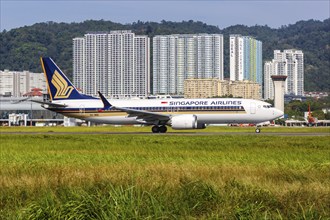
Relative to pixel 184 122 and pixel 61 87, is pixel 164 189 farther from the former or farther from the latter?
pixel 61 87

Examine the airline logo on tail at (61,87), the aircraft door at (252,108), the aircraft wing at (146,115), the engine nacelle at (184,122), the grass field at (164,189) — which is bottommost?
the grass field at (164,189)

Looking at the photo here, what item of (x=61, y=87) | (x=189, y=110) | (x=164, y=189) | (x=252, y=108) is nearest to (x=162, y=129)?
(x=189, y=110)

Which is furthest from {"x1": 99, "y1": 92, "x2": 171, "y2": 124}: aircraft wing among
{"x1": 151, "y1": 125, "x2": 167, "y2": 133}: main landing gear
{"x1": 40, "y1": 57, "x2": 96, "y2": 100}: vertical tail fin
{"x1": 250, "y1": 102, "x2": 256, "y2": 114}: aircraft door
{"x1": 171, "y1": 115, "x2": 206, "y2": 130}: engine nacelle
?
{"x1": 250, "y1": 102, "x2": 256, "y2": 114}: aircraft door

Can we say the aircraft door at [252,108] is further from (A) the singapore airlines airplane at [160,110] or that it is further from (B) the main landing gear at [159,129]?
(B) the main landing gear at [159,129]

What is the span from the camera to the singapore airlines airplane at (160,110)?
218 ft

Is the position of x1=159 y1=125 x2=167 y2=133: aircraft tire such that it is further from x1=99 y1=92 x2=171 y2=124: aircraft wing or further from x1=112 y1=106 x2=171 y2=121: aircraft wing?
x1=112 y1=106 x2=171 y2=121: aircraft wing

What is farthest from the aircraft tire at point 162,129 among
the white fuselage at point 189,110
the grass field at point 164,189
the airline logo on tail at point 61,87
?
the grass field at point 164,189

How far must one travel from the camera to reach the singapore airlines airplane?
218 feet

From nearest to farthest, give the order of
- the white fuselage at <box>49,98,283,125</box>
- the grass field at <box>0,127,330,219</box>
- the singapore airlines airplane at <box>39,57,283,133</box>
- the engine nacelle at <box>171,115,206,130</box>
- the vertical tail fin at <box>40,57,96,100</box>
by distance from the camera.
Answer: the grass field at <box>0,127,330,219</box> < the engine nacelle at <box>171,115,206,130</box> < the singapore airlines airplane at <box>39,57,283,133</box> < the white fuselage at <box>49,98,283,125</box> < the vertical tail fin at <box>40,57,96,100</box>

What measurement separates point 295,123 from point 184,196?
170m

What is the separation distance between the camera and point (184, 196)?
16234mm

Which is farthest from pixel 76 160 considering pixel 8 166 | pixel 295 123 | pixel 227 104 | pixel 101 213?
pixel 295 123

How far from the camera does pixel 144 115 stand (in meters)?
66.6

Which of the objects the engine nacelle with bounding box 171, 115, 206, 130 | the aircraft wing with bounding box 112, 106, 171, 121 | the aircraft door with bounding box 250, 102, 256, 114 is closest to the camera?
the engine nacelle with bounding box 171, 115, 206, 130
